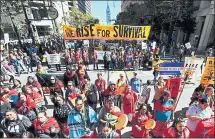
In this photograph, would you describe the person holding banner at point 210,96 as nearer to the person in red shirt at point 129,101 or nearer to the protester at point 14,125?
the person in red shirt at point 129,101

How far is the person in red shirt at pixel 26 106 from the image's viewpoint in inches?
168

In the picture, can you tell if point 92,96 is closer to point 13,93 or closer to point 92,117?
Result: point 92,117

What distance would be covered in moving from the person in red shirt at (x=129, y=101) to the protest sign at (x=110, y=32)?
4.69 meters

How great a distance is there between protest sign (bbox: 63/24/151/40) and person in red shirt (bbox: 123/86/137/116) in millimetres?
4686

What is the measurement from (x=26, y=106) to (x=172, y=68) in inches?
219

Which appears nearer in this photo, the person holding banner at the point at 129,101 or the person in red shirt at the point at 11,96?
the person in red shirt at the point at 11,96

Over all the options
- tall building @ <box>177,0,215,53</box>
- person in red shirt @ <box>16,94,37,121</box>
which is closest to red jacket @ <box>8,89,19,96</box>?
person in red shirt @ <box>16,94,37,121</box>

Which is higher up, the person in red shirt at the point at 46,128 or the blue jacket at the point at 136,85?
the person in red shirt at the point at 46,128

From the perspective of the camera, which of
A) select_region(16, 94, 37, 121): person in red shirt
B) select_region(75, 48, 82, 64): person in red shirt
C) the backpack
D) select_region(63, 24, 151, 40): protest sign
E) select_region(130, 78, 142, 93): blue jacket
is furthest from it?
select_region(75, 48, 82, 64): person in red shirt

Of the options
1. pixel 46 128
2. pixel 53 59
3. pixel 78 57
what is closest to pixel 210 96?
pixel 46 128

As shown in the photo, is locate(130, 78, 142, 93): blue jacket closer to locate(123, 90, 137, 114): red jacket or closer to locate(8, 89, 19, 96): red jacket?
locate(123, 90, 137, 114): red jacket

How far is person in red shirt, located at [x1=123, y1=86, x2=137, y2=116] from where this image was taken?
5.02 metres

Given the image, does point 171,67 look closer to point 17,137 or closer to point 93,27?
point 93,27

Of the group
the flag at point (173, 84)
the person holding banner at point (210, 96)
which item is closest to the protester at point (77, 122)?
the person holding banner at point (210, 96)
